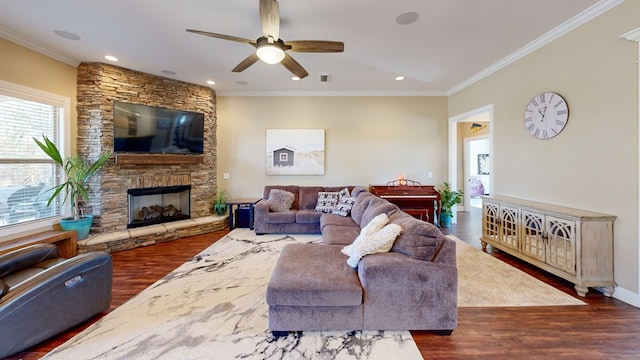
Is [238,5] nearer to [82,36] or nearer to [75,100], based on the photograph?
[82,36]

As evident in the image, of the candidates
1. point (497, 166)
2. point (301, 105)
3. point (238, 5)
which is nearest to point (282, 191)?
point (301, 105)

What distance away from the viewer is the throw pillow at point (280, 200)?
15.7ft

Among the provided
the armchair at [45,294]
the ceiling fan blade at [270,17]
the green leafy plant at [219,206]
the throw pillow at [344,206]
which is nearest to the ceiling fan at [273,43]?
the ceiling fan blade at [270,17]

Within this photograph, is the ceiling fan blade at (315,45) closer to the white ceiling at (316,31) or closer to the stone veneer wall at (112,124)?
the white ceiling at (316,31)

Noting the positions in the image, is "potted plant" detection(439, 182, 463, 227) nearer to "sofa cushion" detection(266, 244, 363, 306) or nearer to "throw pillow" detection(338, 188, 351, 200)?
"throw pillow" detection(338, 188, 351, 200)

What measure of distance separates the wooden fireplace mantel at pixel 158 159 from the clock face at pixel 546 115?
5.71 meters

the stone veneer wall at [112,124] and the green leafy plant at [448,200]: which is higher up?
the stone veneer wall at [112,124]

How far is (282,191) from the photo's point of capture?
5.00 metres

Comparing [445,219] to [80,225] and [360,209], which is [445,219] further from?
[80,225]

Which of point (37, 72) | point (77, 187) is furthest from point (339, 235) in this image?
point (37, 72)

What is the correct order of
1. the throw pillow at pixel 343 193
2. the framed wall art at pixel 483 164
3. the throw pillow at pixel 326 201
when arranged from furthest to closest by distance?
the framed wall art at pixel 483 164 < the throw pillow at pixel 343 193 < the throw pillow at pixel 326 201

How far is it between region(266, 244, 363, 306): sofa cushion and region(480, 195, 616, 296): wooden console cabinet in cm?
243

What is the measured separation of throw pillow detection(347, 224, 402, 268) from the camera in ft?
6.73

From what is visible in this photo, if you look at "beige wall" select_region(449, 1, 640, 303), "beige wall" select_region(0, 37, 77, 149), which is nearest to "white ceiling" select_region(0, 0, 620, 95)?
"beige wall" select_region(0, 37, 77, 149)
